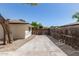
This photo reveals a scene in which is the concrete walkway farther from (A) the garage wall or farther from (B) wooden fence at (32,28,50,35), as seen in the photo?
(B) wooden fence at (32,28,50,35)

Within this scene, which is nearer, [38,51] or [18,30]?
[38,51]

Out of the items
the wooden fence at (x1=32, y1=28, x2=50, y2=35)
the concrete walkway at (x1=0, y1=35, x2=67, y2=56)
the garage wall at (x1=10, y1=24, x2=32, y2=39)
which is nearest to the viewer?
the concrete walkway at (x1=0, y1=35, x2=67, y2=56)

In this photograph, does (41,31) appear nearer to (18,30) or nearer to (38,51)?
(18,30)

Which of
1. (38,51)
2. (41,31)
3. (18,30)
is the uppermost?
(18,30)

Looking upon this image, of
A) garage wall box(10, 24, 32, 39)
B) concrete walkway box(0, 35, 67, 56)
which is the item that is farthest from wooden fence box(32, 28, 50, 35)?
concrete walkway box(0, 35, 67, 56)

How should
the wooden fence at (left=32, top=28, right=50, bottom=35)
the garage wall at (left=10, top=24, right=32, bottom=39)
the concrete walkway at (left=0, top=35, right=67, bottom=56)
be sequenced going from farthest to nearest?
the wooden fence at (left=32, top=28, right=50, bottom=35) → the garage wall at (left=10, top=24, right=32, bottom=39) → the concrete walkway at (left=0, top=35, right=67, bottom=56)

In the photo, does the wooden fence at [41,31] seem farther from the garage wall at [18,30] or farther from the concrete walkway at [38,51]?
the concrete walkway at [38,51]

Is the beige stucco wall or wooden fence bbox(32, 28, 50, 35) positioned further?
wooden fence bbox(32, 28, 50, 35)

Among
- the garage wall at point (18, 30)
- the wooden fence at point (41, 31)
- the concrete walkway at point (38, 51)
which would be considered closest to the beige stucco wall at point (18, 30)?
the garage wall at point (18, 30)

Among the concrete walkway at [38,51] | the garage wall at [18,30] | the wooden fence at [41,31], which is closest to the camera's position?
the concrete walkway at [38,51]

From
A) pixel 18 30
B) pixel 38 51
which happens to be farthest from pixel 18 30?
pixel 38 51

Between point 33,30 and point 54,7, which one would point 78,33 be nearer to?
point 54,7

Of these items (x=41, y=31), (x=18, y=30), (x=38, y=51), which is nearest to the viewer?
(x=38, y=51)

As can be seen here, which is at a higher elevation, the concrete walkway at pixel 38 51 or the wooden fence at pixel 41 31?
the concrete walkway at pixel 38 51
